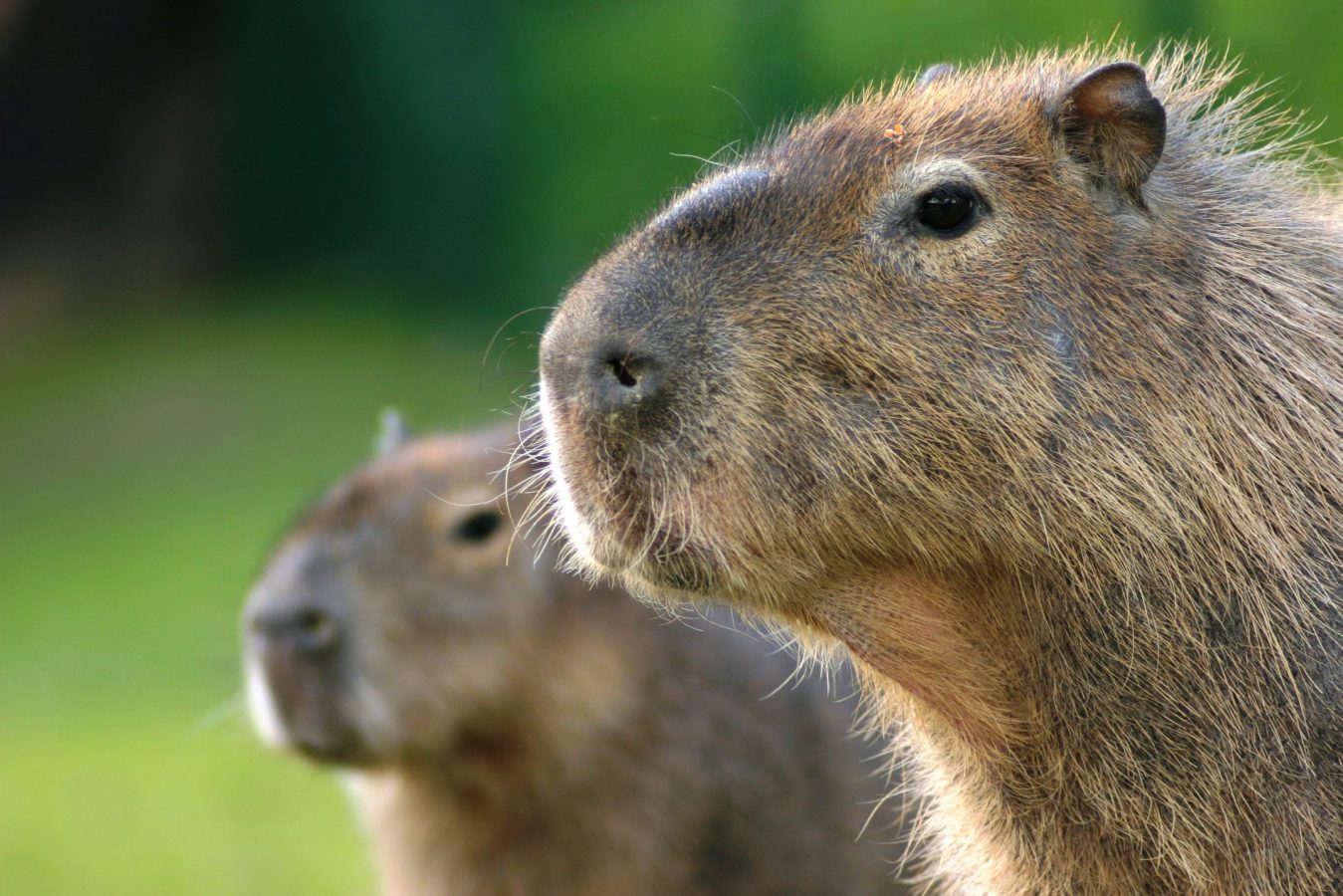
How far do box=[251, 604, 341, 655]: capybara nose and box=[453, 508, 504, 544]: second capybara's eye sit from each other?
40 cm

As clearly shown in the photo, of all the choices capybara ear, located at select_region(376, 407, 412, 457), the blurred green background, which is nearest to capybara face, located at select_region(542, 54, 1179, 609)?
capybara ear, located at select_region(376, 407, 412, 457)

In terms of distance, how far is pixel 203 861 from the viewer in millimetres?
5711

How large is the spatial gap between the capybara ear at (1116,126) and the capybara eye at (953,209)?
15 cm

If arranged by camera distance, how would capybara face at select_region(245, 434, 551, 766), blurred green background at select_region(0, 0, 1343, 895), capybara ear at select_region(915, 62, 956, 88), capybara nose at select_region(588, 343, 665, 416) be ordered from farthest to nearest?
blurred green background at select_region(0, 0, 1343, 895) < capybara face at select_region(245, 434, 551, 766) < capybara ear at select_region(915, 62, 956, 88) < capybara nose at select_region(588, 343, 665, 416)

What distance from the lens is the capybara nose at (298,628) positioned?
13.0 feet

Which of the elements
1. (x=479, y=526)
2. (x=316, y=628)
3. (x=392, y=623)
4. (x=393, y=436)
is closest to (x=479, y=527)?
(x=479, y=526)

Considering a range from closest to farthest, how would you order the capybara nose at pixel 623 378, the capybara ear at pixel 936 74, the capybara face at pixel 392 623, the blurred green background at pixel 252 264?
the capybara nose at pixel 623 378
the capybara ear at pixel 936 74
the capybara face at pixel 392 623
the blurred green background at pixel 252 264

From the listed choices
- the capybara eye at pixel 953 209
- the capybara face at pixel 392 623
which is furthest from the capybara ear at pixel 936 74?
the capybara face at pixel 392 623

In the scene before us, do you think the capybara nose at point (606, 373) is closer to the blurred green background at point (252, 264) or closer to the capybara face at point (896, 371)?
the capybara face at point (896, 371)

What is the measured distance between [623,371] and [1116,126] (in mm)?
672

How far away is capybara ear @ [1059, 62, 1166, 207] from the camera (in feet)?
6.41

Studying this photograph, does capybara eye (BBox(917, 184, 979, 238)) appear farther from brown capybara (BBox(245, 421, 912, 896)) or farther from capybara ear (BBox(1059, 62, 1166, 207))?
brown capybara (BBox(245, 421, 912, 896))

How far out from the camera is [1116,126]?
1976 millimetres

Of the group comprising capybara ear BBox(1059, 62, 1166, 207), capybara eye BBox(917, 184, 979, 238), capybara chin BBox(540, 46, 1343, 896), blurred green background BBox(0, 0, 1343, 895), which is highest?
capybara ear BBox(1059, 62, 1166, 207)
